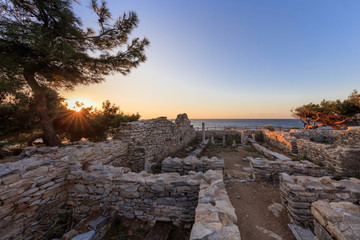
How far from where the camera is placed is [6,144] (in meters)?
7.64

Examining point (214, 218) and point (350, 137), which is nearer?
point (214, 218)

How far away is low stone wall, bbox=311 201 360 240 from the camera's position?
1.89 metres

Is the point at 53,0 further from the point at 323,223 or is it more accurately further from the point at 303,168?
the point at 303,168

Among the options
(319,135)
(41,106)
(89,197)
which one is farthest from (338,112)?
(41,106)

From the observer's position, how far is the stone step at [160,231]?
9.95 feet

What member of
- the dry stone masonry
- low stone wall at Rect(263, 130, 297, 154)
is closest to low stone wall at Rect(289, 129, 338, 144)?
the dry stone masonry

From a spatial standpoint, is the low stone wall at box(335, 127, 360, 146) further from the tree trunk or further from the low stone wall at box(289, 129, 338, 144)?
the tree trunk

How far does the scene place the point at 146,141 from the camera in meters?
8.38

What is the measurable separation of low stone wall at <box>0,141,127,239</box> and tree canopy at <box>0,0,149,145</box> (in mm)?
3213

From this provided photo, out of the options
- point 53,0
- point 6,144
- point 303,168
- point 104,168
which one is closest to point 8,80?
point 53,0

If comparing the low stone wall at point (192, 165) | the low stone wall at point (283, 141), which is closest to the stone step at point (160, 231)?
the low stone wall at point (192, 165)

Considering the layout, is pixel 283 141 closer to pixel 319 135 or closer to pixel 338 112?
pixel 319 135

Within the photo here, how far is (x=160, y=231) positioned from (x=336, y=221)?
3.44 m

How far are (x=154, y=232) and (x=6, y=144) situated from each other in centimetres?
1080
